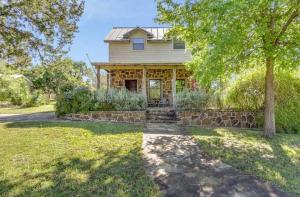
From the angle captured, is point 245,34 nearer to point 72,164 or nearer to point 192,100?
point 192,100

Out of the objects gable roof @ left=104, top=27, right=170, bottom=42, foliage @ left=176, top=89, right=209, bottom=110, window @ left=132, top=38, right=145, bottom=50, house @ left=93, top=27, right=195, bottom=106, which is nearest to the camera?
foliage @ left=176, top=89, right=209, bottom=110

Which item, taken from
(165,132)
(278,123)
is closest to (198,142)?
(165,132)

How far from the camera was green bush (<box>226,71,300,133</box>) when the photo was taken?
1115cm

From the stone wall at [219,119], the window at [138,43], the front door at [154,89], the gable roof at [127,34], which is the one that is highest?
the gable roof at [127,34]

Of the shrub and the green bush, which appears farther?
the shrub

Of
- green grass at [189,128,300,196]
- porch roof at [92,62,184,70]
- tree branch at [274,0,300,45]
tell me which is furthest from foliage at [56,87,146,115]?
tree branch at [274,0,300,45]

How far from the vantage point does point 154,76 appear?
18781mm

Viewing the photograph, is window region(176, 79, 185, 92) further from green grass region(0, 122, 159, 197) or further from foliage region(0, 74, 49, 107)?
foliage region(0, 74, 49, 107)

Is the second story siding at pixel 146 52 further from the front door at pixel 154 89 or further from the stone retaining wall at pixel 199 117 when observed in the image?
the stone retaining wall at pixel 199 117

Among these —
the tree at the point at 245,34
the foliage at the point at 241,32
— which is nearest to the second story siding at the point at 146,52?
the tree at the point at 245,34

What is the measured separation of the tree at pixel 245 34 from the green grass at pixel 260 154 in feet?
4.02

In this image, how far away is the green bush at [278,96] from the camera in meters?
11.1

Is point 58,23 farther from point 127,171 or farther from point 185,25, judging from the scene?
point 127,171

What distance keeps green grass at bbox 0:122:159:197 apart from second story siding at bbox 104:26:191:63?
1013 centimetres
